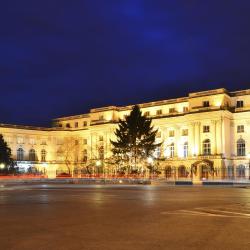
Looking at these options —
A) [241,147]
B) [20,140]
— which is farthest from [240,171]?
[20,140]

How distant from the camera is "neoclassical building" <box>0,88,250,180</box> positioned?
83688 mm

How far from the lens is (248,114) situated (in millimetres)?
85375

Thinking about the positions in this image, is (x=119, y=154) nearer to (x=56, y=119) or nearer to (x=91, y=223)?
(x=56, y=119)

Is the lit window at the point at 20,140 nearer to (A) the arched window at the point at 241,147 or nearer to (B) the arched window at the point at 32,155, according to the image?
(B) the arched window at the point at 32,155

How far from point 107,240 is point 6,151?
90.8m

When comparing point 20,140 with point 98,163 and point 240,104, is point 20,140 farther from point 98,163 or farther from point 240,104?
point 240,104

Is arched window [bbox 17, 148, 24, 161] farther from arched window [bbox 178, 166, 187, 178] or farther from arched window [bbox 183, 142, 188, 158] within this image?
arched window [bbox 183, 142, 188, 158]

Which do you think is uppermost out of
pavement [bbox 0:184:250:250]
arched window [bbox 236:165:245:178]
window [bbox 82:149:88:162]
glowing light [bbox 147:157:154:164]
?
window [bbox 82:149:88:162]

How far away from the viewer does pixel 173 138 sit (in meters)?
94.1

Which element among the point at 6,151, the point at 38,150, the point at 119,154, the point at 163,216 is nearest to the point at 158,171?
the point at 119,154

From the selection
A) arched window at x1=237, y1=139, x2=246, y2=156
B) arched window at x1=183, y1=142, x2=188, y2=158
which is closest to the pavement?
arched window at x1=237, y1=139, x2=246, y2=156

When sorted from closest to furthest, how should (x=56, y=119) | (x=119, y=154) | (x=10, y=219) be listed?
(x=10, y=219)
(x=119, y=154)
(x=56, y=119)

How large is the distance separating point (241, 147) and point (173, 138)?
49.0 feet

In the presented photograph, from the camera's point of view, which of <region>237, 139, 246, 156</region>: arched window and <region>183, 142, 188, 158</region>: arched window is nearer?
<region>237, 139, 246, 156</region>: arched window
